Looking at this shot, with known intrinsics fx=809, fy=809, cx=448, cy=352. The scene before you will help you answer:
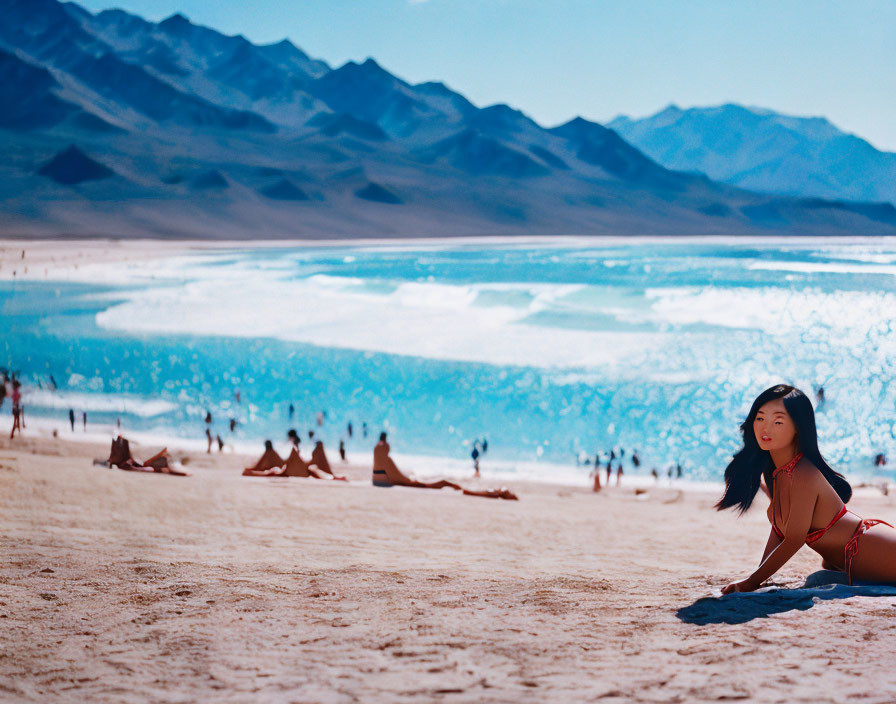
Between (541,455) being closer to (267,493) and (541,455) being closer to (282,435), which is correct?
(282,435)

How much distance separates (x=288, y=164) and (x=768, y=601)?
11714cm

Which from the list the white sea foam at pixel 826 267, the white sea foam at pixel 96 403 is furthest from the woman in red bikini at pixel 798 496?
the white sea foam at pixel 826 267

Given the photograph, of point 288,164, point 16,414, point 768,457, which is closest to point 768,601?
point 768,457

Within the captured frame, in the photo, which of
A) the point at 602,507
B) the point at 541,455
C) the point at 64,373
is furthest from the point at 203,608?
the point at 64,373

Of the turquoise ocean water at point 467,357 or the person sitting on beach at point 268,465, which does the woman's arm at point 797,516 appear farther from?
the turquoise ocean water at point 467,357

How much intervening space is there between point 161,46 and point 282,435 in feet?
599

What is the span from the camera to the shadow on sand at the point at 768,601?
3525 millimetres

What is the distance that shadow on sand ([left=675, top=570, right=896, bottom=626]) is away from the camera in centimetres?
353

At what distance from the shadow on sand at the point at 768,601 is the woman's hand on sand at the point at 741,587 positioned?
3 cm

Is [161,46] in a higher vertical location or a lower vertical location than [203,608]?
higher

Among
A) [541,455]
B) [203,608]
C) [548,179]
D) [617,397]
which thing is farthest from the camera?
[548,179]

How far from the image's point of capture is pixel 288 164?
11488 centimetres

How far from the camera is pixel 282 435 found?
15.1 m

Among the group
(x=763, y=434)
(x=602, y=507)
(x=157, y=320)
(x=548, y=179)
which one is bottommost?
(x=602, y=507)
